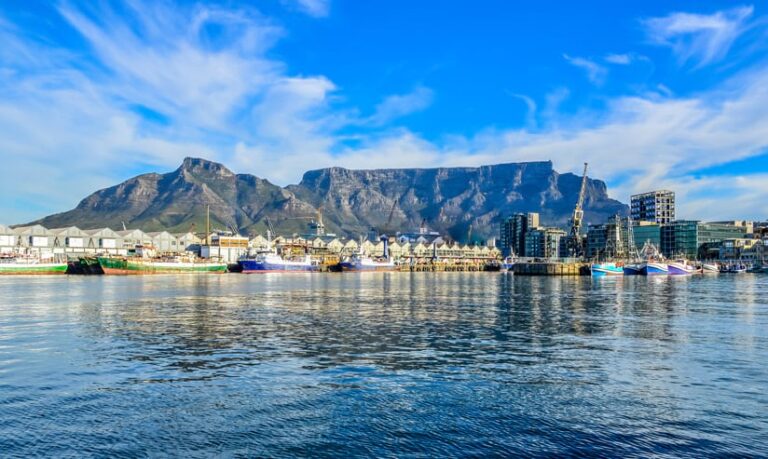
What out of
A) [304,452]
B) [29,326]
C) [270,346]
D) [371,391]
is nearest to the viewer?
[304,452]

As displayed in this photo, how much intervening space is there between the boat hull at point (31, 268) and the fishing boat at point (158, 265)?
10.8m

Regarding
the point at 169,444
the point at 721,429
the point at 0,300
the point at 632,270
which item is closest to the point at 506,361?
the point at 721,429

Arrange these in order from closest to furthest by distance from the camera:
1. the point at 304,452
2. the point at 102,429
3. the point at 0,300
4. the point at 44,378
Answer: the point at 304,452
the point at 102,429
the point at 44,378
the point at 0,300

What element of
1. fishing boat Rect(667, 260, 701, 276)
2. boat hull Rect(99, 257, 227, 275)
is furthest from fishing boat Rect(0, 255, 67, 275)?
fishing boat Rect(667, 260, 701, 276)

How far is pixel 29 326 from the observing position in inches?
1599

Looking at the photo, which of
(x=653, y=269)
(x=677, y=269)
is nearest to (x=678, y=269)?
(x=677, y=269)

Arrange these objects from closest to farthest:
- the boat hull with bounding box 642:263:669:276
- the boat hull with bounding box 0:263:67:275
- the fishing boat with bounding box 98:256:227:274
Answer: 1. the boat hull with bounding box 0:263:67:275
2. the fishing boat with bounding box 98:256:227:274
3. the boat hull with bounding box 642:263:669:276

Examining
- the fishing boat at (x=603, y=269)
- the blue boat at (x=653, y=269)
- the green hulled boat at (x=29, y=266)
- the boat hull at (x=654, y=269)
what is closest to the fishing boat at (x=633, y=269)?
the blue boat at (x=653, y=269)

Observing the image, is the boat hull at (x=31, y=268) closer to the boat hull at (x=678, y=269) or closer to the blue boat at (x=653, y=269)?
the blue boat at (x=653, y=269)

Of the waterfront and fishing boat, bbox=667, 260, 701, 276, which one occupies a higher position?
the waterfront

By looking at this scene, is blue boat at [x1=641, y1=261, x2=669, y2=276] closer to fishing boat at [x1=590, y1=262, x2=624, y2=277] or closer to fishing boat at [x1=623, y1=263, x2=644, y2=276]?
fishing boat at [x1=623, y1=263, x2=644, y2=276]

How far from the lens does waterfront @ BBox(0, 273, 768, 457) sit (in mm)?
16516

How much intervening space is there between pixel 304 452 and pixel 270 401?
531cm

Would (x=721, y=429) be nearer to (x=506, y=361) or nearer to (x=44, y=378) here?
(x=506, y=361)
